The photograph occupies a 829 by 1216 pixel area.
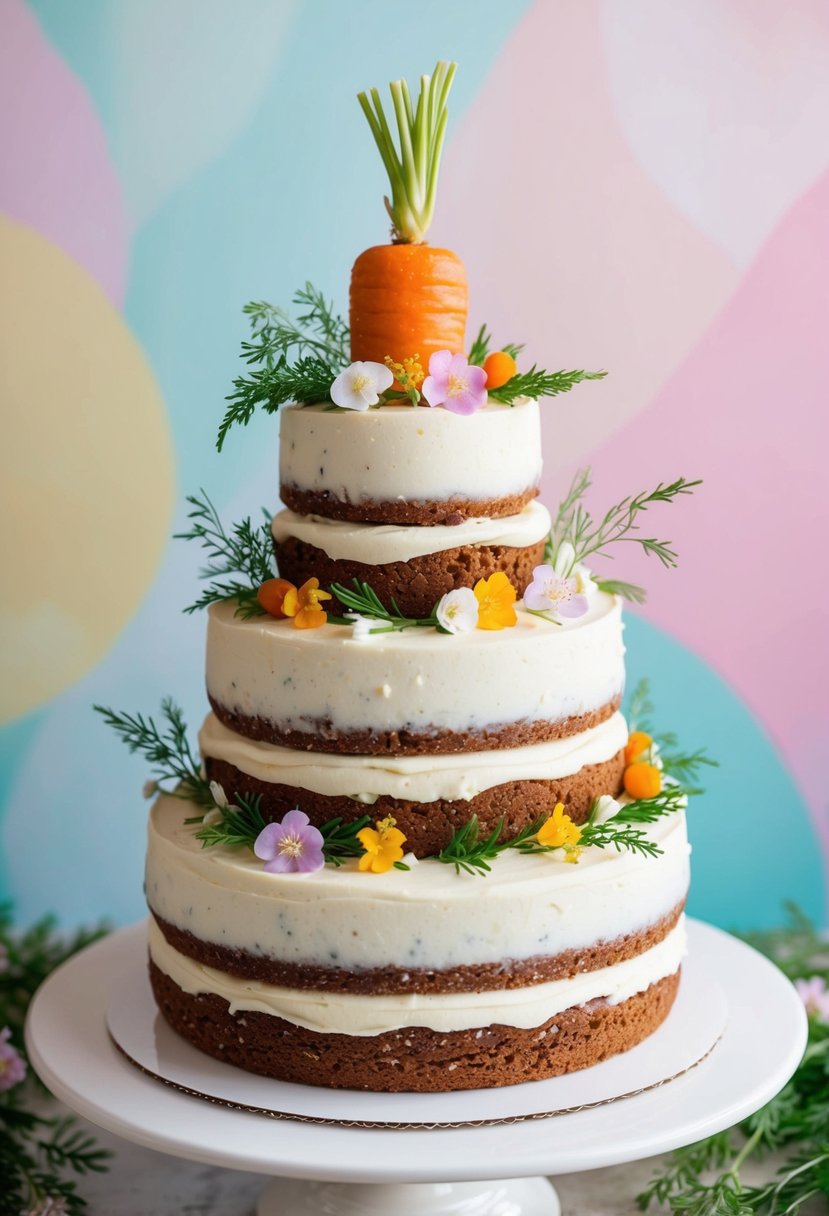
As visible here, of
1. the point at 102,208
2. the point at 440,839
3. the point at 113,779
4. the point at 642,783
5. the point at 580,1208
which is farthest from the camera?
the point at 113,779

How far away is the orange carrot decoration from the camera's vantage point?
2234 millimetres

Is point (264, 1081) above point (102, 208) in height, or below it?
below

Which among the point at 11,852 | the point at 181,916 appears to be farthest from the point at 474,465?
the point at 11,852

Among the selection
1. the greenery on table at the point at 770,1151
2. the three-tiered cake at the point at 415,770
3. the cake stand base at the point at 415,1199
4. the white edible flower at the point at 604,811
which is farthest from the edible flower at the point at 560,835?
the greenery on table at the point at 770,1151

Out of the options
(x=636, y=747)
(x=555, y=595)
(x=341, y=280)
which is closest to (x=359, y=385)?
(x=555, y=595)

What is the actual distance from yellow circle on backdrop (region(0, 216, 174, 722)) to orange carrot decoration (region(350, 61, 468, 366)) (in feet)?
4.42

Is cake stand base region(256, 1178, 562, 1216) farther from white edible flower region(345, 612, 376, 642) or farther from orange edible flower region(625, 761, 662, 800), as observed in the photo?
white edible flower region(345, 612, 376, 642)

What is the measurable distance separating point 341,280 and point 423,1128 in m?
2.09

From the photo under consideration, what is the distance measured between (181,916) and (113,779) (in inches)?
57.7

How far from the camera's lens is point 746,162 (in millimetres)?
3484

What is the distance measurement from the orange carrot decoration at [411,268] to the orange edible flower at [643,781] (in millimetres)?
764

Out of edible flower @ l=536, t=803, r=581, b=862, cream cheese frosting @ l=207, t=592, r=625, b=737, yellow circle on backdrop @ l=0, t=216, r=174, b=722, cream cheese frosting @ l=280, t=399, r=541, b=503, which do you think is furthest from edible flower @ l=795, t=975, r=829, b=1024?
yellow circle on backdrop @ l=0, t=216, r=174, b=722

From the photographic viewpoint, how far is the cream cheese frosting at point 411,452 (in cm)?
218

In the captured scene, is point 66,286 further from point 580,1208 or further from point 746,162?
point 580,1208
